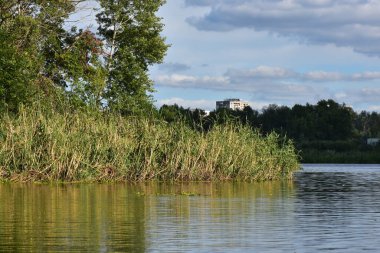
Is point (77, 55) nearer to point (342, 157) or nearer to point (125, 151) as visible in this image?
point (125, 151)

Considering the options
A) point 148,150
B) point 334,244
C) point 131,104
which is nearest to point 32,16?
point 131,104

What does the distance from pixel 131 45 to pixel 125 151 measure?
952 inches

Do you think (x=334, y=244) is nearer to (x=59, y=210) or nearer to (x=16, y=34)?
(x=59, y=210)

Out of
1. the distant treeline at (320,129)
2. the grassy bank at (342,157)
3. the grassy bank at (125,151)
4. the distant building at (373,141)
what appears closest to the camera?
the grassy bank at (125,151)

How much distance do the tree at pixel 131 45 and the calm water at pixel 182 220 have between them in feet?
89.5

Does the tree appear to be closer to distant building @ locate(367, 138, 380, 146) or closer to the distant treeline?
the distant treeline

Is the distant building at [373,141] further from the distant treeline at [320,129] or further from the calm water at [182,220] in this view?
the calm water at [182,220]

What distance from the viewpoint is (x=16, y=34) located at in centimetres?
4947

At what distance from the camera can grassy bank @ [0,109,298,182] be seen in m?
34.9

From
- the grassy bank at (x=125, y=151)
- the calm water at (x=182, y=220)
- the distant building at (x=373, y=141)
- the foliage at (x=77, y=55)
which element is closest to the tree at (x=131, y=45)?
the foliage at (x=77, y=55)

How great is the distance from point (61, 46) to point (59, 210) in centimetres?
3381

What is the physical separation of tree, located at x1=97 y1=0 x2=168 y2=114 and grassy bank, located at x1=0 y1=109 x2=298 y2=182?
17.6 meters

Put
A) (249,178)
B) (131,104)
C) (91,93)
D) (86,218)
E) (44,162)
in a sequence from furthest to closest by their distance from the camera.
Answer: (131,104) → (91,93) → (249,178) → (44,162) → (86,218)

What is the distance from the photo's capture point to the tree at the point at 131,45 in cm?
5956
